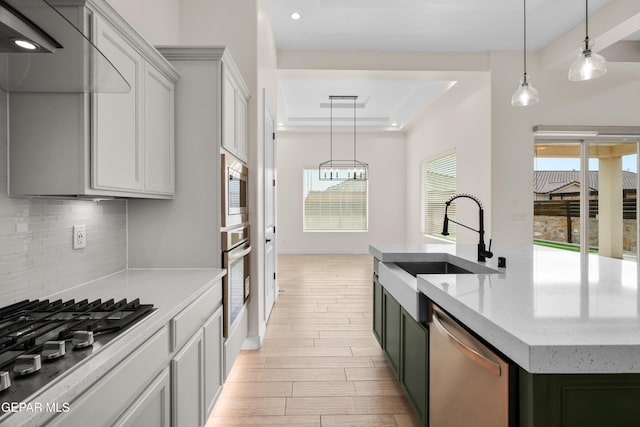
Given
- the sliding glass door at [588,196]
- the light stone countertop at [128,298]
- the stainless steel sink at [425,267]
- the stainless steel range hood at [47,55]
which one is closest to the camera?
the light stone countertop at [128,298]

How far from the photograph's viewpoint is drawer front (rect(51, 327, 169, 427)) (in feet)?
2.75

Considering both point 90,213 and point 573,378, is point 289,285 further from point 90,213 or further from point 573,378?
point 573,378

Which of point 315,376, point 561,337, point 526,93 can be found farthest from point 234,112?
point 526,93

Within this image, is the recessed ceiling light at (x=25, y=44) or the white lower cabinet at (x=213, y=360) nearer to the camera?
the recessed ceiling light at (x=25, y=44)

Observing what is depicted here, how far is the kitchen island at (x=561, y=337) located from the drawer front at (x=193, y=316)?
1.10 meters

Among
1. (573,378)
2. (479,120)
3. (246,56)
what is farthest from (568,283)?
(479,120)

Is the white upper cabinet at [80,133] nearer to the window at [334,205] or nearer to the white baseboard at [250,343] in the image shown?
the white baseboard at [250,343]

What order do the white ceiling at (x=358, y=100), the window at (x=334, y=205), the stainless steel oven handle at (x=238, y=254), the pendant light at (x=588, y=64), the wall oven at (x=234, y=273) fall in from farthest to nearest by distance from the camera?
the window at (x=334, y=205), the white ceiling at (x=358, y=100), the pendant light at (x=588, y=64), the stainless steel oven handle at (x=238, y=254), the wall oven at (x=234, y=273)

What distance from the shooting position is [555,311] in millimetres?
1118

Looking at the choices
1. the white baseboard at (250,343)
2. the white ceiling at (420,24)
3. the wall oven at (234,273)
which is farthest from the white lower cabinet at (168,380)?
the white ceiling at (420,24)

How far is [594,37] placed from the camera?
3721mm

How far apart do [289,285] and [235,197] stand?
3.10m

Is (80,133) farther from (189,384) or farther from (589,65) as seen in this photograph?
(589,65)

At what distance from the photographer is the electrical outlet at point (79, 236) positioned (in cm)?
172
